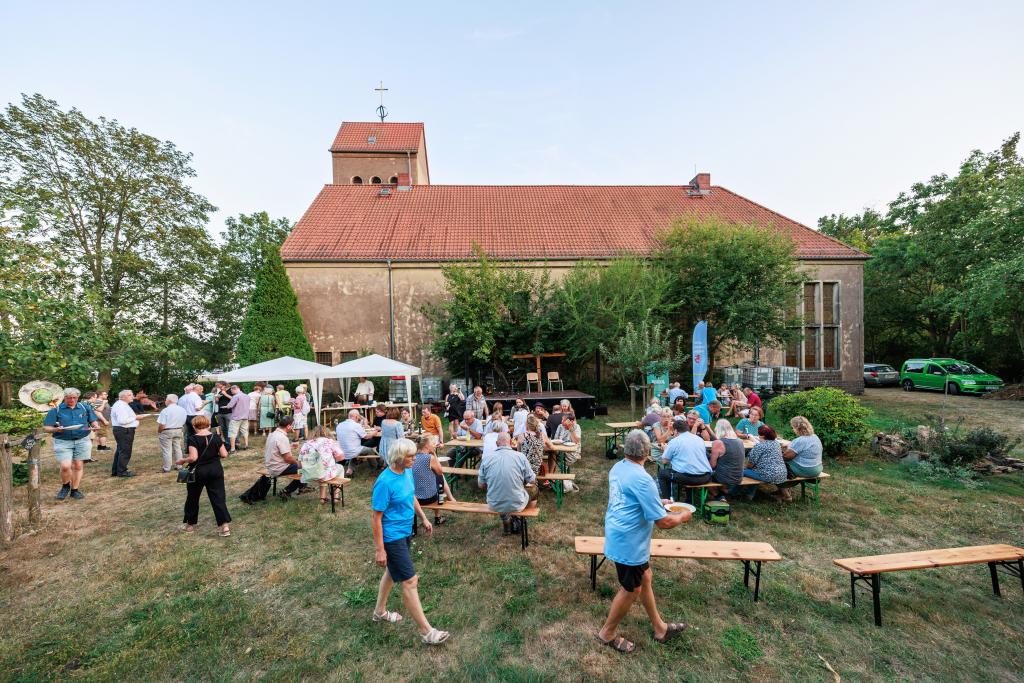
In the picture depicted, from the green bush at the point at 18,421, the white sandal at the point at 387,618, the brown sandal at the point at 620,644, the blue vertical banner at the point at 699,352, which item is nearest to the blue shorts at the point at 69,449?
the green bush at the point at 18,421

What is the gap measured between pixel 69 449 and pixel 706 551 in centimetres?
995

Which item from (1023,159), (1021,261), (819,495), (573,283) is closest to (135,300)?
(573,283)

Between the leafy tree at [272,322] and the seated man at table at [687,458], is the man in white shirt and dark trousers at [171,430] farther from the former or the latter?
the seated man at table at [687,458]

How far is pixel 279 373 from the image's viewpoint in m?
11.9

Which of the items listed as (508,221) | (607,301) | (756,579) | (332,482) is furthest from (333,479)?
(508,221)

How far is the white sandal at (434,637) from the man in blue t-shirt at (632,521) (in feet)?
4.65

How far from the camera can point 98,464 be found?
10.0 meters

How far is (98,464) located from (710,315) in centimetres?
1940

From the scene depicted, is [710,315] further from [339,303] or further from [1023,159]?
[1023,159]

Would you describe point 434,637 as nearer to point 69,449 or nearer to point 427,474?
point 427,474

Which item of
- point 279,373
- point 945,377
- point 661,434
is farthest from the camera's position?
point 945,377

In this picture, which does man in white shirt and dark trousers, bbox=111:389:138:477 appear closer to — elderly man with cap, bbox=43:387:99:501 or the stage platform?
elderly man with cap, bbox=43:387:99:501

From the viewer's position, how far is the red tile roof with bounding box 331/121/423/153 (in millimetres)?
27625

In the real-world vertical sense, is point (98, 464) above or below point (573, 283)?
below
